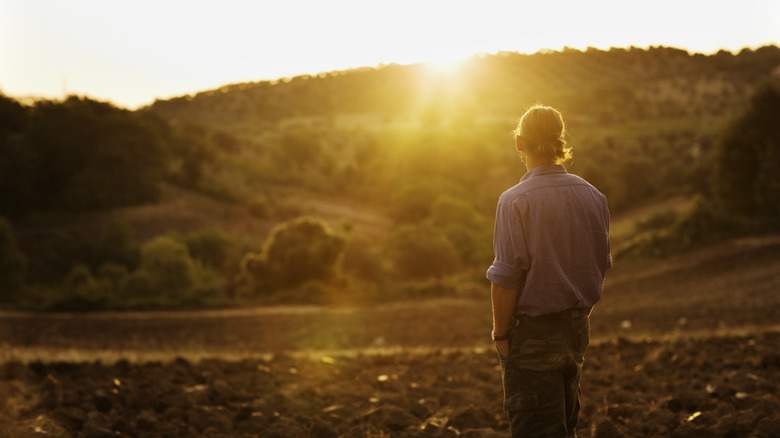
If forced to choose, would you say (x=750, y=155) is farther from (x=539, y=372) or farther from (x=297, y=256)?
(x=539, y=372)

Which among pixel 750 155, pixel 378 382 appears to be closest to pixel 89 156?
pixel 750 155

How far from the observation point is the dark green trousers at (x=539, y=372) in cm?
329

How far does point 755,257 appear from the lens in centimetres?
1980

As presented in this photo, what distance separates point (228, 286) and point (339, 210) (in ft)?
74.3

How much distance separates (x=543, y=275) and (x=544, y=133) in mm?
641

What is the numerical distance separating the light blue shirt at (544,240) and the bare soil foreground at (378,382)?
6.46 feet

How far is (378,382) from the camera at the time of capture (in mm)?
7555

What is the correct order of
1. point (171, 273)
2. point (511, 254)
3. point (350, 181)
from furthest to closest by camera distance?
point (350, 181) → point (171, 273) → point (511, 254)

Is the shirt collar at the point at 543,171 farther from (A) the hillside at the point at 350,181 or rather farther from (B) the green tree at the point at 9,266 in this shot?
(B) the green tree at the point at 9,266

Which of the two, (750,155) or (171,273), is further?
(750,155)

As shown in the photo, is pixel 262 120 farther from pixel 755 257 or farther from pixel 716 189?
pixel 755 257

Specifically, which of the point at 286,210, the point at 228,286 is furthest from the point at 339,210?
the point at 228,286

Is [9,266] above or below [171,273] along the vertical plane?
above

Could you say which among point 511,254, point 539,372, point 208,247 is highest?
point 511,254
